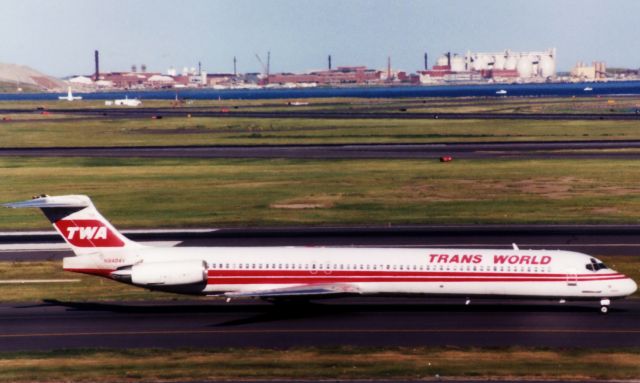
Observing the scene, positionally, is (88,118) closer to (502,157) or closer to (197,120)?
(197,120)

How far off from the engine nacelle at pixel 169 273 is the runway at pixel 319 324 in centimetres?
174

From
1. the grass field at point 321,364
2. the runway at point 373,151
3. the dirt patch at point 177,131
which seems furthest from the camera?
the dirt patch at point 177,131

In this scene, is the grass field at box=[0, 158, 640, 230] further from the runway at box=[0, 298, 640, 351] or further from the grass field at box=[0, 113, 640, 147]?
the grass field at box=[0, 113, 640, 147]

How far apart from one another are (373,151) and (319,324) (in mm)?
66296

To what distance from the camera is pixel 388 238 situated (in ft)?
183

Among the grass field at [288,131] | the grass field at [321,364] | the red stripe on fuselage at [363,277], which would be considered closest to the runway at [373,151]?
the grass field at [288,131]

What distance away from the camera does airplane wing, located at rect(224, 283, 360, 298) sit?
120 feet

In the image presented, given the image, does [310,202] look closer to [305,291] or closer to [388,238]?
[388,238]

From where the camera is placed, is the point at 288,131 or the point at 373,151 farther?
the point at 288,131

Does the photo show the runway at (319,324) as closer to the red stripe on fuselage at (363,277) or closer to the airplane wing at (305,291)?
the airplane wing at (305,291)

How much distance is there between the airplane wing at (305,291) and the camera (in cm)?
3659

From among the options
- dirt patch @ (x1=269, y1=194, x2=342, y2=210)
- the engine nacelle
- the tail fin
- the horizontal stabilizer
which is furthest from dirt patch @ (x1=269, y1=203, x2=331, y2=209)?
the horizontal stabilizer

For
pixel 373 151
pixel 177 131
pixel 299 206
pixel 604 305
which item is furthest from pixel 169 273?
pixel 177 131

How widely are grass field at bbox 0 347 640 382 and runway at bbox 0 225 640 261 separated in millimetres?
20844
